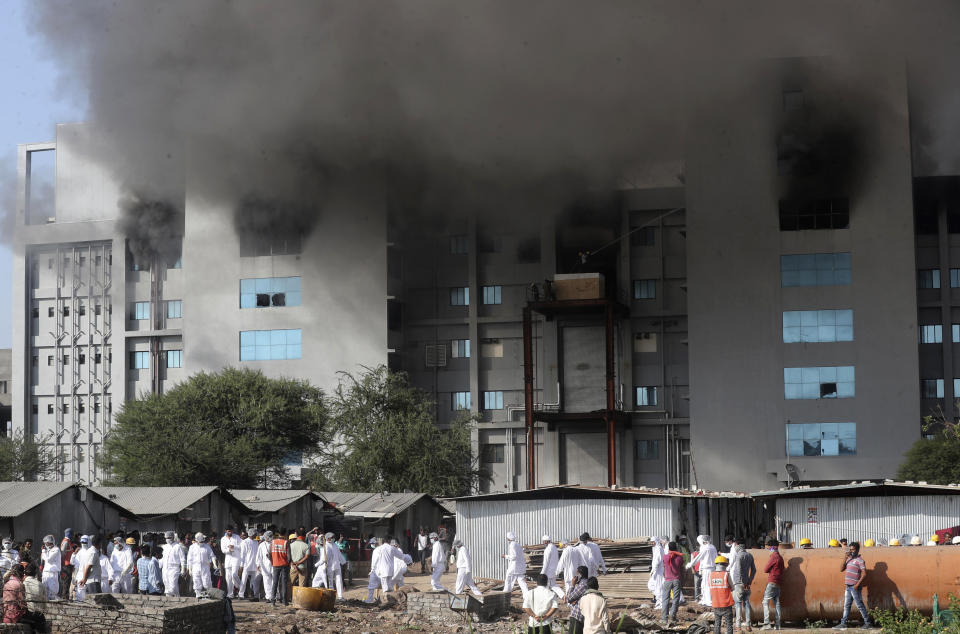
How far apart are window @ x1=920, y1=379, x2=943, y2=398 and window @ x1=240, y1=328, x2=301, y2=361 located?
3517 centimetres

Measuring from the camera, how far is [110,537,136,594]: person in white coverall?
90.6ft

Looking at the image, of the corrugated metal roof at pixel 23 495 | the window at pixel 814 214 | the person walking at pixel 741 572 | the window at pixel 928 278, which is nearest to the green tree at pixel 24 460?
the corrugated metal roof at pixel 23 495

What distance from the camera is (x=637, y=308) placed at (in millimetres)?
70500

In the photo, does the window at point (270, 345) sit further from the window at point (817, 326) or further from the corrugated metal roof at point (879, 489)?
the corrugated metal roof at point (879, 489)

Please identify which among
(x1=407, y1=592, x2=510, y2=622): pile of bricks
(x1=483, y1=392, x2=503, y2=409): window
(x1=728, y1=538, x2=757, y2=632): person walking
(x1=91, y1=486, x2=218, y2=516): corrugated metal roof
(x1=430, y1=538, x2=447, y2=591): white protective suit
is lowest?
(x1=407, y1=592, x2=510, y2=622): pile of bricks

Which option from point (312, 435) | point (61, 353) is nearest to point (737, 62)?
point (312, 435)

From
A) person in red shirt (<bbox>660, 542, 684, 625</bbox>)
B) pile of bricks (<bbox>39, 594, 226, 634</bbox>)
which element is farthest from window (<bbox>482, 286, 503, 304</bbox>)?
pile of bricks (<bbox>39, 594, 226, 634</bbox>)

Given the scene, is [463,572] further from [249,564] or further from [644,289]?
[644,289]

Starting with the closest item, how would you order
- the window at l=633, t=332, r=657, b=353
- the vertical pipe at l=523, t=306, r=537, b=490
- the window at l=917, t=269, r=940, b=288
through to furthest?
the vertical pipe at l=523, t=306, r=537, b=490 → the window at l=917, t=269, r=940, b=288 → the window at l=633, t=332, r=657, b=353

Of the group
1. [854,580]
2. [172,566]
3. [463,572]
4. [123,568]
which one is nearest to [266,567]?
[172,566]

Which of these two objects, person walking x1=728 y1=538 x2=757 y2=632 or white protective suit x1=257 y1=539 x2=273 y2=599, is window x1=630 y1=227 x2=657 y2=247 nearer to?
white protective suit x1=257 y1=539 x2=273 y2=599

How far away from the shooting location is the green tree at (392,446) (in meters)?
60.1

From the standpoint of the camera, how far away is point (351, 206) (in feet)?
238

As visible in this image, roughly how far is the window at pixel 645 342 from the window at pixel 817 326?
924 cm
